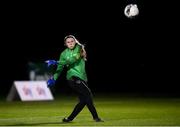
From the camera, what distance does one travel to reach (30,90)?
1388 inches

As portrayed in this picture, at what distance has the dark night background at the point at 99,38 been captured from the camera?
57.6m

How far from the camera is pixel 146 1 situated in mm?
59656

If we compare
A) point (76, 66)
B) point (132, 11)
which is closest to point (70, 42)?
point (76, 66)

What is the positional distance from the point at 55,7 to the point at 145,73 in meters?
12.5

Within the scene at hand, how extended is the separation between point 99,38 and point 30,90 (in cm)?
2789

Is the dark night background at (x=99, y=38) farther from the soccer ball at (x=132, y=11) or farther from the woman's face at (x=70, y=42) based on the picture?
the woman's face at (x=70, y=42)

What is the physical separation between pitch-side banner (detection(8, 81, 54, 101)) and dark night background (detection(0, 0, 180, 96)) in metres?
19.2

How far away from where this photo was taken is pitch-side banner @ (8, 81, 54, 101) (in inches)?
1362

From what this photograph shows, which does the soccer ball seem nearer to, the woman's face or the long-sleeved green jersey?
the long-sleeved green jersey

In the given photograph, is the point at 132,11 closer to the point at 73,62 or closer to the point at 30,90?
the point at 73,62

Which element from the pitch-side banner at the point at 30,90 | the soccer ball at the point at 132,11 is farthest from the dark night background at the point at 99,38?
the soccer ball at the point at 132,11

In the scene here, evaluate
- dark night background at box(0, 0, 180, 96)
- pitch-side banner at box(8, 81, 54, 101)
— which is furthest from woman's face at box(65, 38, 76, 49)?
dark night background at box(0, 0, 180, 96)

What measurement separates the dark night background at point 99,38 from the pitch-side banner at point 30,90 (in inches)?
756

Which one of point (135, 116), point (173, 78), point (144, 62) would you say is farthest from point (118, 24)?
point (135, 116)
